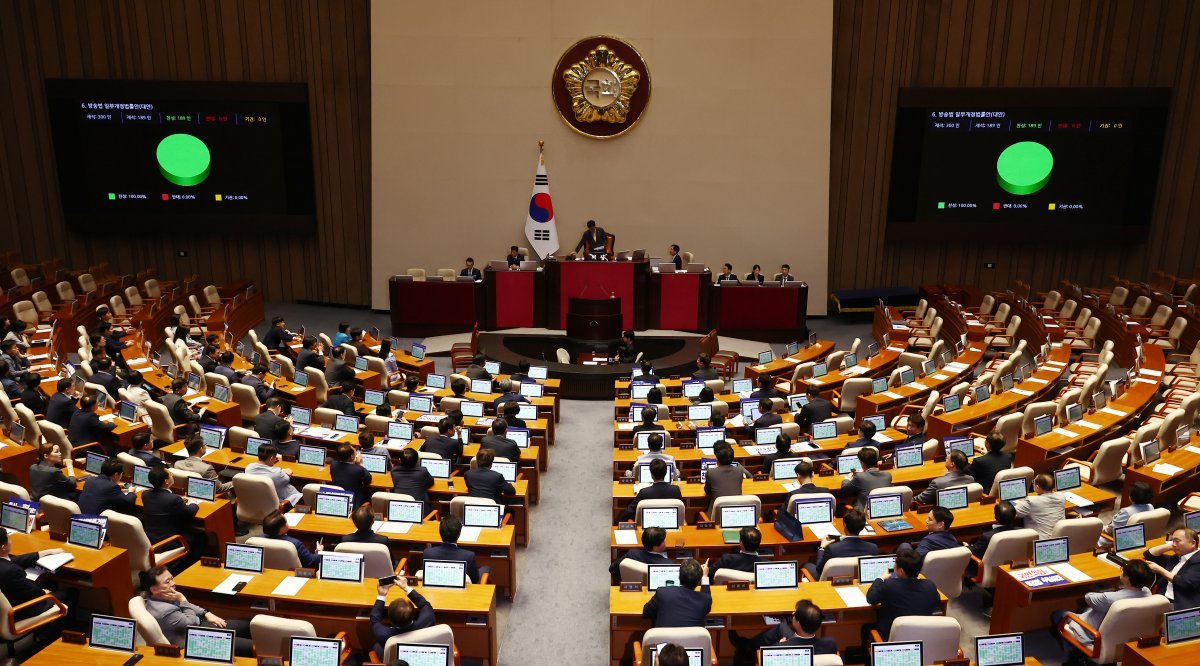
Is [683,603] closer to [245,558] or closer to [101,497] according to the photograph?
[245,558]

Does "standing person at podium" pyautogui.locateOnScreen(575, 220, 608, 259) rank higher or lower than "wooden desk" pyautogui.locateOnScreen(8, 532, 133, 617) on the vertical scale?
higher

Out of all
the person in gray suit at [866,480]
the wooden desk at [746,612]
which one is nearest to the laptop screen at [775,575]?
the wooden desk at [746,612]

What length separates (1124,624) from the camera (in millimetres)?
5977

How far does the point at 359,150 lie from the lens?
A: 66.7ft

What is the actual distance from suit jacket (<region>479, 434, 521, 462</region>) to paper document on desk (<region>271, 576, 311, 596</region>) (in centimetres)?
300

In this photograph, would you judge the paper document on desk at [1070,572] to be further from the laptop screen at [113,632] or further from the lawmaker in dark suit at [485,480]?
the laptop screen at [113,632]

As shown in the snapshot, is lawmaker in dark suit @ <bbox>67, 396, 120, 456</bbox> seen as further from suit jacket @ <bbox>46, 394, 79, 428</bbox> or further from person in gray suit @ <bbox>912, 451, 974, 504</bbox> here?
person in gray suit @ <bbox>912, 451, 974, 504</bbox>

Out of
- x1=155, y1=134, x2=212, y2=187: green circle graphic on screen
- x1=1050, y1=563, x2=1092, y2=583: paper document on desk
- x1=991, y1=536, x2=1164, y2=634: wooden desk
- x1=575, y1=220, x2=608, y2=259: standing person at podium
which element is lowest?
x1=991, y1=536, x2=1164, y2=634: wooden desk

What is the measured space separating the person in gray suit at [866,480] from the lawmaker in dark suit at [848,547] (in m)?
1.17

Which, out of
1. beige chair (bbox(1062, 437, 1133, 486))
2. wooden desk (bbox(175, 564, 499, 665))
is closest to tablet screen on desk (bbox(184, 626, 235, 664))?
wooden desk (bbox(175, 564, 499, 665))

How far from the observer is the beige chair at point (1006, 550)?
7176 millimetres

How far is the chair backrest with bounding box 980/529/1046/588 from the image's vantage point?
718 cm

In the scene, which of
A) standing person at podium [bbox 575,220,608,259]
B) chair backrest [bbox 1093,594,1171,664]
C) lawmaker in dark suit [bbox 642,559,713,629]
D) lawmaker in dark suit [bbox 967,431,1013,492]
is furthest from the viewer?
standing person at podium [bbox 575,220,608,259]

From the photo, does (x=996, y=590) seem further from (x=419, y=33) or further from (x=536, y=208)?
(x=419, y=33)
